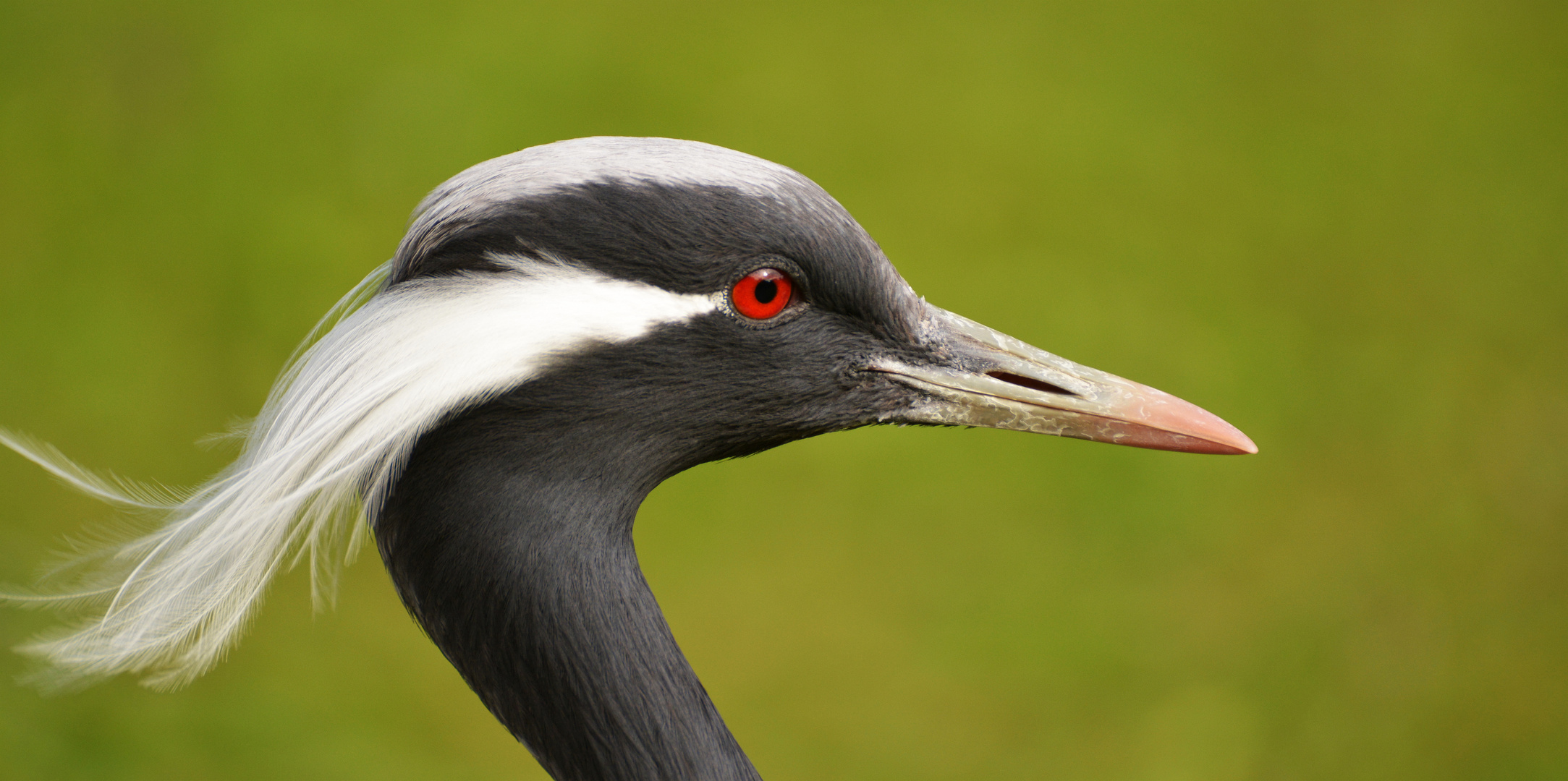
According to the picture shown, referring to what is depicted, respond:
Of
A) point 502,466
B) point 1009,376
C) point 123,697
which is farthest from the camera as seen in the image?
point 123,697

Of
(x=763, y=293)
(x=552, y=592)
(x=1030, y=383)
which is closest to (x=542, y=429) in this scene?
(x=552, y=592)

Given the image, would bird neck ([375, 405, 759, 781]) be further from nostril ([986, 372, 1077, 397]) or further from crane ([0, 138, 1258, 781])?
nostril ([986, 372, 1077, 397])

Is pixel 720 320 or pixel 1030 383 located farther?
pixel 1030 383

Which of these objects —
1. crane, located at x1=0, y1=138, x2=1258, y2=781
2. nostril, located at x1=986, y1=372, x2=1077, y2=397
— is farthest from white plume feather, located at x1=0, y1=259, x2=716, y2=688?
nostril, located at x1=986, y1=372, x2=1077, y2=397

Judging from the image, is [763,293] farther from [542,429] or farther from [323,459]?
[323,459]

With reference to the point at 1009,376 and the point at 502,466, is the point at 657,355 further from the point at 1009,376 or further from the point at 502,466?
the point at 1009,376

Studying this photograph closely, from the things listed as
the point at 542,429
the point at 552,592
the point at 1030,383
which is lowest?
the point at 552,592

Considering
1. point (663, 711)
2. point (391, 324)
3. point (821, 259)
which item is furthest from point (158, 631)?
point (821, 259)
